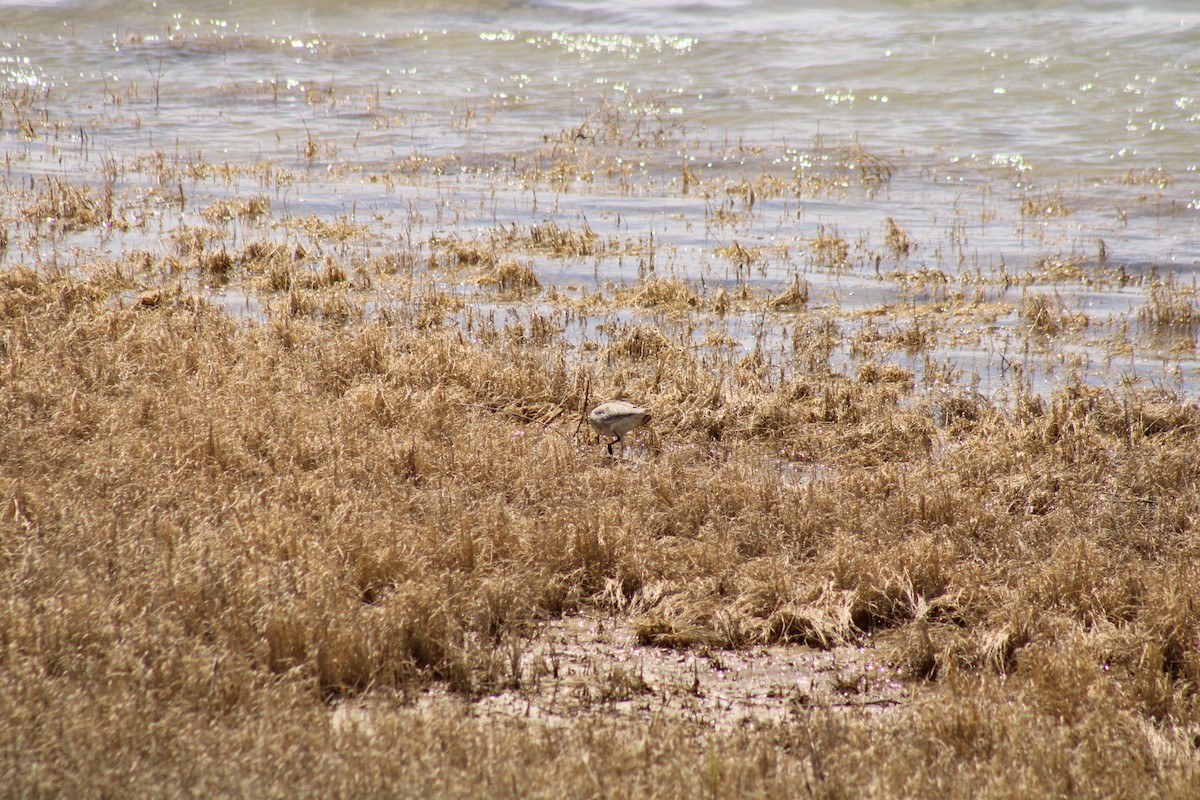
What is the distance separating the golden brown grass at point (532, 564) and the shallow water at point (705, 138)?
189 centimetres

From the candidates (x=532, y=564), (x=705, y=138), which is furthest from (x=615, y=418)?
(x=705, y=138)

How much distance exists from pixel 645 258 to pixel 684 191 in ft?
11.9

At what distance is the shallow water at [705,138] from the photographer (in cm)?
1027

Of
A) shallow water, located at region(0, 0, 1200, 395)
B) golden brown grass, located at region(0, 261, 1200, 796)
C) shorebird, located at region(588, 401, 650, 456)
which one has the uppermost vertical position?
shallow water, located at region(0, 0, 1200, 395)

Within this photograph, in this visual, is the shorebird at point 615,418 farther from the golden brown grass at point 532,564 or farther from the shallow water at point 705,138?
the shallow water at point 705,138

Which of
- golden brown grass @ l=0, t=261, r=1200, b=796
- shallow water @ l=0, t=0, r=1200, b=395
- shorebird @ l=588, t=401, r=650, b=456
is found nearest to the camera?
golden brown grass @ l=0, t=261, r=1200, b=796

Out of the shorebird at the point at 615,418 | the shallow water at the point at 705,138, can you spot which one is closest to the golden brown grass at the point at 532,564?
the shorebird at the point at 615,418

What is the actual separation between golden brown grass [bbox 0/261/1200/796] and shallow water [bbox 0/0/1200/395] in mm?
1887

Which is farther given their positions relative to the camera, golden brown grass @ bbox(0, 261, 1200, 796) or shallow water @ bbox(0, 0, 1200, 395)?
shallow water @ bbox(0, 0, 1200, 395)

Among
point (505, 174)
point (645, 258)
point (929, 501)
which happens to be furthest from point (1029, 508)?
point (505, 174)

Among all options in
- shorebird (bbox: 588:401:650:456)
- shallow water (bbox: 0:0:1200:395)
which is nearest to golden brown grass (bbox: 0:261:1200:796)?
shorebird (bbox: 588:401:650:456)

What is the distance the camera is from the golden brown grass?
3.37m

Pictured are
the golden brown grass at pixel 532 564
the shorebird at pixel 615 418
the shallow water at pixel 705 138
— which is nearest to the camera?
the golden brown grass at pixel 532 564

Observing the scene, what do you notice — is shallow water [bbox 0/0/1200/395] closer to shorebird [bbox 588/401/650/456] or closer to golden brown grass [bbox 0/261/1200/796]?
golden brown grass [bbox 0/261/1200/796]
